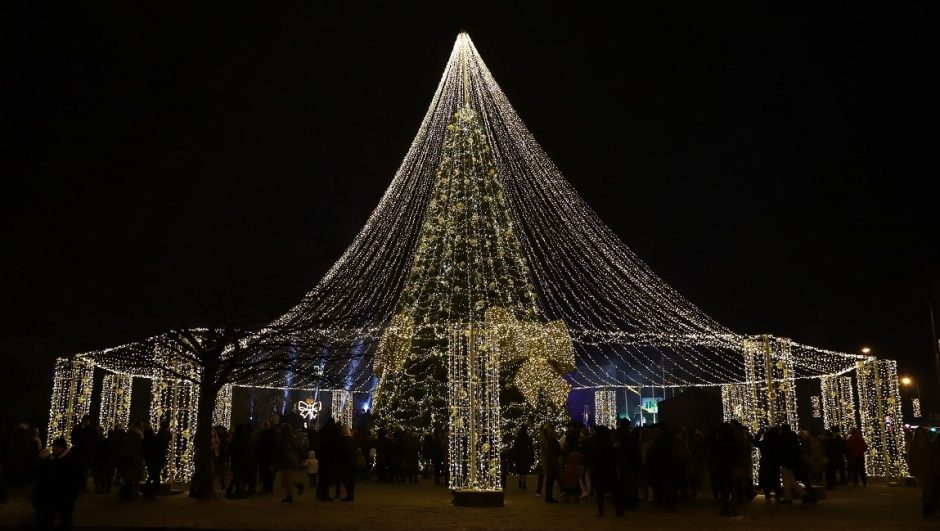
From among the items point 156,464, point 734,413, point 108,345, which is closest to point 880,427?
→ point 734,413

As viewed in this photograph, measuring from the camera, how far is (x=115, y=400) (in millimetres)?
21469

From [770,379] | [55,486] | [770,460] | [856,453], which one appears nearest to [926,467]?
[770,460]

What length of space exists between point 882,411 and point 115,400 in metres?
20.6

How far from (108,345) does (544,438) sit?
11.4 metres

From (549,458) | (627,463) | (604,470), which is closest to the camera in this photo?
(604,470)

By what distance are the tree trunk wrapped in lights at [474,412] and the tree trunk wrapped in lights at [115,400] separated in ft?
34.7

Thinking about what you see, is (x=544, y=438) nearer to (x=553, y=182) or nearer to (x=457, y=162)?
(x=553, y=182)

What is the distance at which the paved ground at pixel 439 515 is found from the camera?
34.8ft

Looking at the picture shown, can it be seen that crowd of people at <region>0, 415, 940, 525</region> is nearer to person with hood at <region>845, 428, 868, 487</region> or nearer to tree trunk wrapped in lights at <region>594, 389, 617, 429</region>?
person with hood at <region>845, 428, 868, 487</region>

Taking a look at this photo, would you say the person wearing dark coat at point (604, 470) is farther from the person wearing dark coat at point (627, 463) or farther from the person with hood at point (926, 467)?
the person with hood at point (926, 467)

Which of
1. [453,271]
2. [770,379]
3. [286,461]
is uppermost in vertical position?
[453,271]

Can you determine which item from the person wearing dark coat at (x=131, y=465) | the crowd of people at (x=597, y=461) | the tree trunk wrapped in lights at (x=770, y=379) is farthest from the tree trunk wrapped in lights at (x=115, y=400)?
the tree trunk wrapped in lights at (x=770, y=379)

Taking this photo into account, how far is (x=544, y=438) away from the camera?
14727 mm

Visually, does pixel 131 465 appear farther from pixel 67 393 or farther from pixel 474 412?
pixel 67 393
